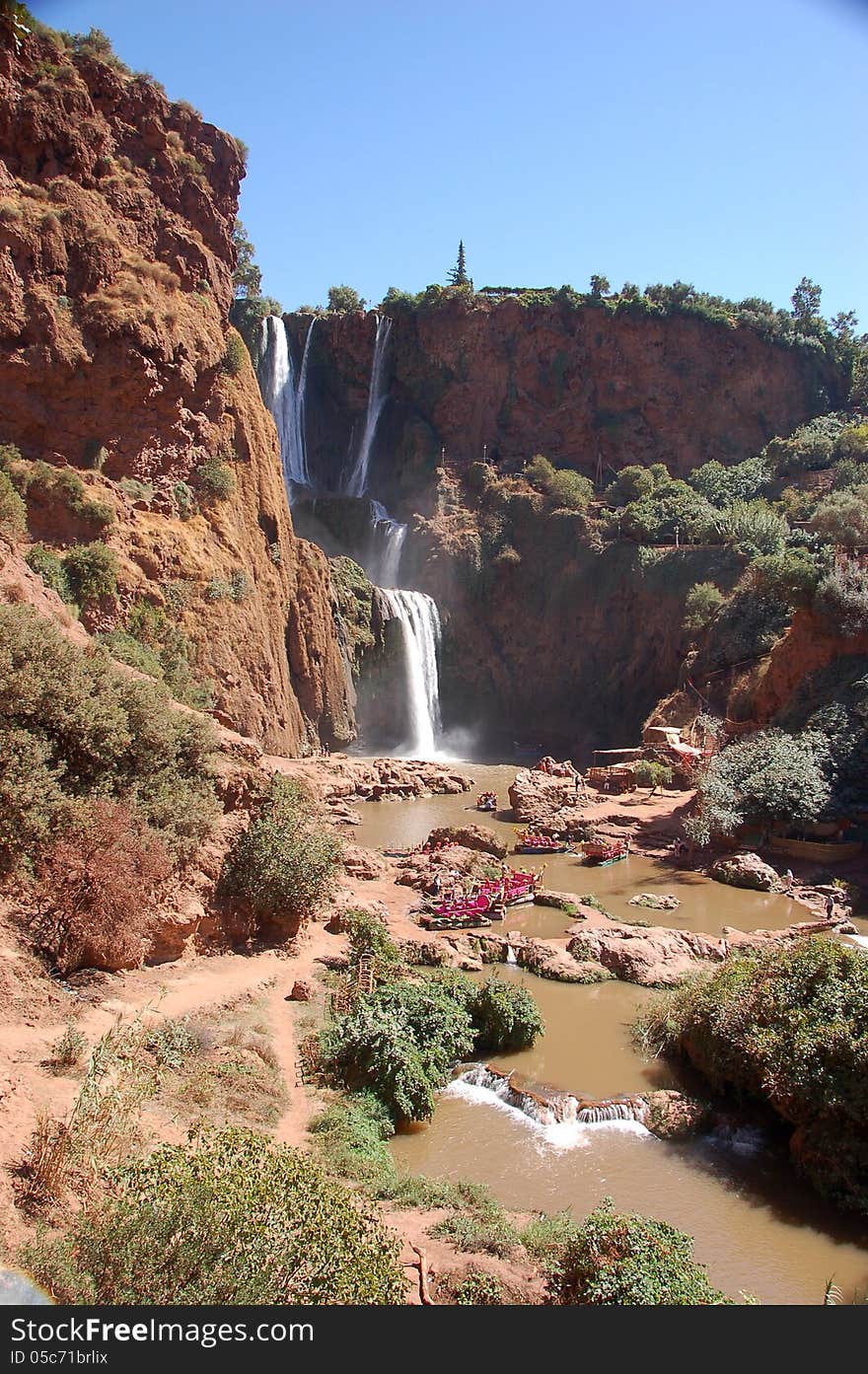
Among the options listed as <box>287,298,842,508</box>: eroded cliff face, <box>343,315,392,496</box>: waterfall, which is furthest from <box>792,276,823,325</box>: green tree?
<box>343,315,392,496</box>: waterfall

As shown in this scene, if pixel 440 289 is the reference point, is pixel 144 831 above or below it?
below

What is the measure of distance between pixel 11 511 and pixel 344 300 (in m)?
49.1

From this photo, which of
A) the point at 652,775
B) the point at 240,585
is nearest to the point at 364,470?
the point at 240,585

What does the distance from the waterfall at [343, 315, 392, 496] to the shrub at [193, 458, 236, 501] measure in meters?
27.4

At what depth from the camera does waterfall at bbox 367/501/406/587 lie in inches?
1996

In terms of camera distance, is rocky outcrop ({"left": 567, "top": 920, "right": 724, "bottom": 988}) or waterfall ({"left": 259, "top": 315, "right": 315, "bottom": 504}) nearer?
rocky outcrop ({"left": 567, "top": 920, "right": 724, "bottom": 988})

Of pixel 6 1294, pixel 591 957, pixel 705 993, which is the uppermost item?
pixel 6 1294

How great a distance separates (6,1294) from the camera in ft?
15.5

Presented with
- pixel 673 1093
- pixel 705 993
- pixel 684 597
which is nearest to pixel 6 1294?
pixel 673 1093

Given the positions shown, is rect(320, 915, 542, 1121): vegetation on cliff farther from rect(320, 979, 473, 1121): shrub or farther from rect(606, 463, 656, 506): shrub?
rect(606, 463, 656, 506): shrub

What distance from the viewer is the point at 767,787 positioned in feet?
77.3

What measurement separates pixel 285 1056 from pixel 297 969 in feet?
8.81

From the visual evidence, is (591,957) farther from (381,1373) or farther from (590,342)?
(590,342)

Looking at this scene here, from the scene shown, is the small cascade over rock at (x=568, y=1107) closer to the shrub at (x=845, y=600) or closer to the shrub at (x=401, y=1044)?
the shrub at (x=401, y=1044)
